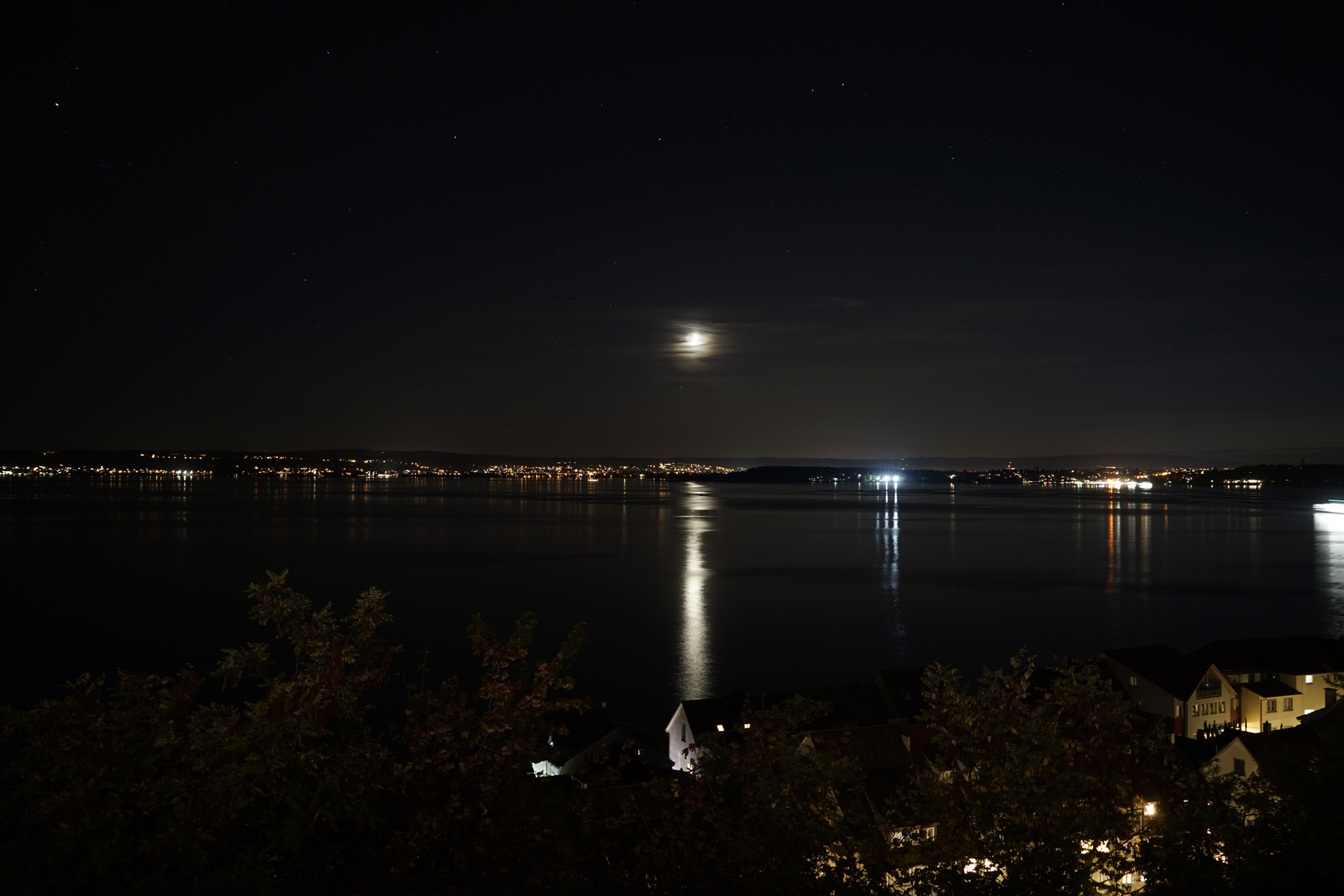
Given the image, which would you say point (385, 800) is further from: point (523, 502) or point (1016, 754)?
point (523, 502)

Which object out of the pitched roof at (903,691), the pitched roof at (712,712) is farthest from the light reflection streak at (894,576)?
the pitched roof at (712,712)

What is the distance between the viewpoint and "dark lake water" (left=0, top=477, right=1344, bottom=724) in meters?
23.7

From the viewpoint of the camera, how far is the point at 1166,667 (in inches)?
717

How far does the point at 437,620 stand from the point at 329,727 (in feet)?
77.0

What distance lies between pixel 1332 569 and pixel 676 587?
3259cm

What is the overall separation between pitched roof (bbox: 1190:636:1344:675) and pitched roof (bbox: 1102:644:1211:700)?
0.37m

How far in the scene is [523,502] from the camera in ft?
303

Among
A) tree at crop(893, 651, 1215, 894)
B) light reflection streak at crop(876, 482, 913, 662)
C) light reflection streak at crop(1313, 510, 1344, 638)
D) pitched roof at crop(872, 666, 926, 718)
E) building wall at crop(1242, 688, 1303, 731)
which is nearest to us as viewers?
tree at crop(893, 651, 1215, 894)

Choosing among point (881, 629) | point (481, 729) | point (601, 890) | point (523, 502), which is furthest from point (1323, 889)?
point (523, 502)

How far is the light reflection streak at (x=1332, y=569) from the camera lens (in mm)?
29816

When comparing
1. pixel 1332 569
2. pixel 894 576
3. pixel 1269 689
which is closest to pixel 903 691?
pixel 1269 689

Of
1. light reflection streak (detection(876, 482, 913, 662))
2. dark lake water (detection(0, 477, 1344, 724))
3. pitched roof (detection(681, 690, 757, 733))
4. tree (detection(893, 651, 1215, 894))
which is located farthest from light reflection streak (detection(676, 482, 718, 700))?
tree (detection(893, 651, 1215, 894))

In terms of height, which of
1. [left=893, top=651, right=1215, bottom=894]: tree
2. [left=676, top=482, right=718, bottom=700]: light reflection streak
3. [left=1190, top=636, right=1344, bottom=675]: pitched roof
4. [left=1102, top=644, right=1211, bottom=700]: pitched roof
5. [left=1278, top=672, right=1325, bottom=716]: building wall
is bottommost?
[left=676, top=482, right=718, bottom=700]: light reflection streak

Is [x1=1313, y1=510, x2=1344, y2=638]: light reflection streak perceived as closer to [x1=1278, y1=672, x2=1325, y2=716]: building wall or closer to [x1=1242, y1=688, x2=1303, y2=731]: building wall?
[x1=1278, y1=672, x2=1325, y2=716]: building wall
